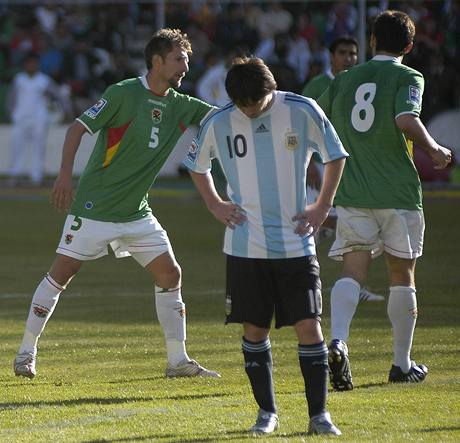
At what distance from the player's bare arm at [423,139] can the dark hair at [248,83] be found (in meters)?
1.46

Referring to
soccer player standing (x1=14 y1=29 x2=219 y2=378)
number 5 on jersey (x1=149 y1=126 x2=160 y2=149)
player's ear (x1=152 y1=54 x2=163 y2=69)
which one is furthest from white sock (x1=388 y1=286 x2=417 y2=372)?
player's ear (x1=152 y1=54 x2=163 y2=69)

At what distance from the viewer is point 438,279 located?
13039 mm

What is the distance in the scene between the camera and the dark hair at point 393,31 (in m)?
7.80

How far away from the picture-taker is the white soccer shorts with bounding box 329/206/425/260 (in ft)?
25.7

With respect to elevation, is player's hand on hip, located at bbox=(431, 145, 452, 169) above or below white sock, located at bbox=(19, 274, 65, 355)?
above

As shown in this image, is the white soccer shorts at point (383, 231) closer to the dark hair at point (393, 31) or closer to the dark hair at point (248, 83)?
the dark hair at point (393, 31)

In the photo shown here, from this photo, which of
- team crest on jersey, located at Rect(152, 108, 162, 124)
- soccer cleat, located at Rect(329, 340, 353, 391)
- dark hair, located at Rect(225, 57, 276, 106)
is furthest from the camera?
team crest on jersey, located at Rect(152, 108, 162, 124)

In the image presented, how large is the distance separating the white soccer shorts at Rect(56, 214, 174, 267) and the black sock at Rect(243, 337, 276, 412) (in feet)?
6.04

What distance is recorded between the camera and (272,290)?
6.50 meters

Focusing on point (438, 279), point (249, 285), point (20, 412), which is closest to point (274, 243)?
point (249, 285)

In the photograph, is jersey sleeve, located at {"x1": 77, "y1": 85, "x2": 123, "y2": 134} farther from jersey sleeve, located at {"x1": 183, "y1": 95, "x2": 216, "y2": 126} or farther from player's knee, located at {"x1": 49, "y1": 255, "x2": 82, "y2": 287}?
player's knee, located at {"x1": 49, "y1": 255, "x2": 82, "y2": 287}

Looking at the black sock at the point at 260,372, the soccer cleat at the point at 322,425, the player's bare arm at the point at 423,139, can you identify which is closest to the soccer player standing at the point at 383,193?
the player's bare arm at the point at 423,139

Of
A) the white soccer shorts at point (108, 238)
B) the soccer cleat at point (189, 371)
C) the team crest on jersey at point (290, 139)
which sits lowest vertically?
the soccer cleat at point (189, 371)

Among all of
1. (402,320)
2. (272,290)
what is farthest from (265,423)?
(402,320)
